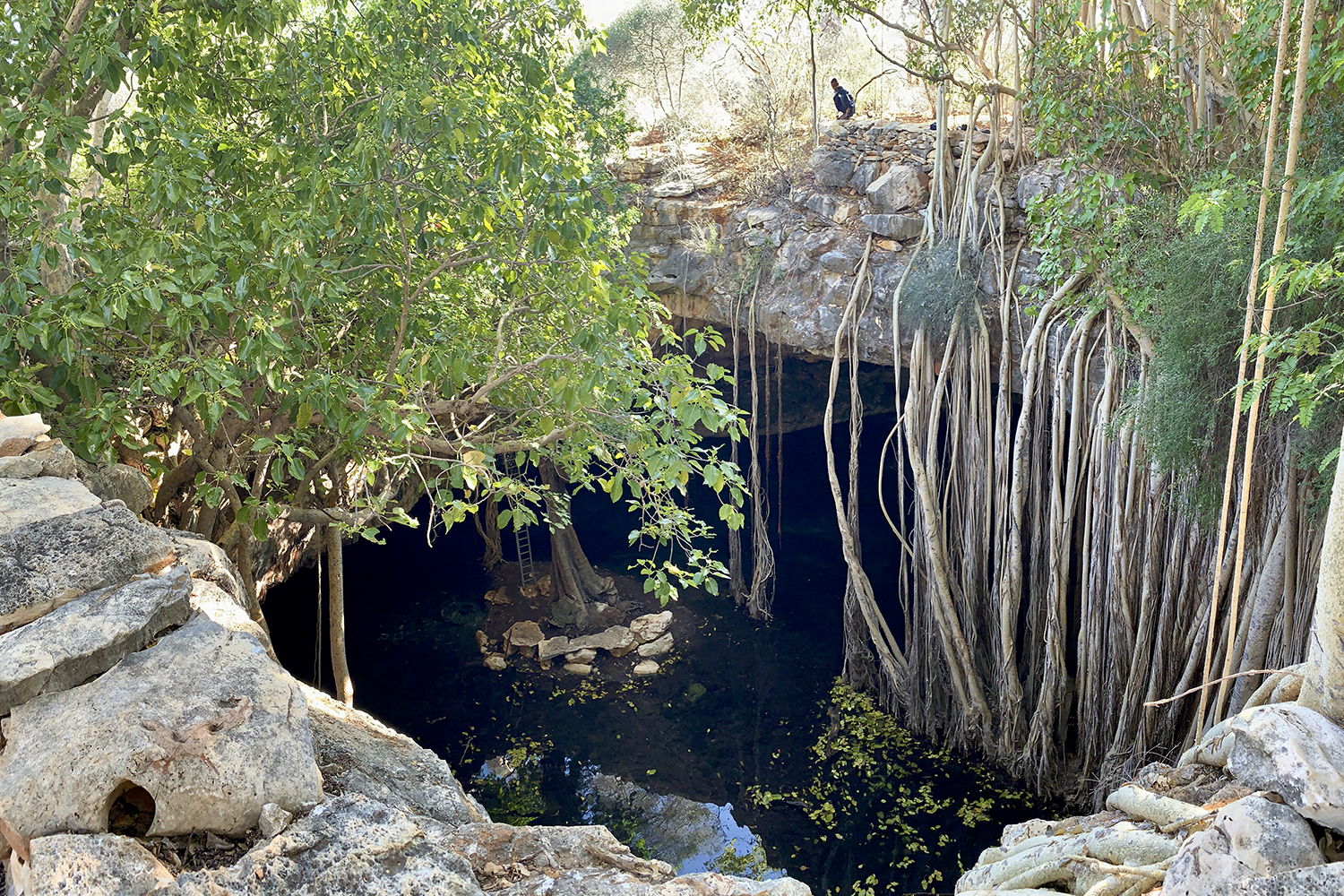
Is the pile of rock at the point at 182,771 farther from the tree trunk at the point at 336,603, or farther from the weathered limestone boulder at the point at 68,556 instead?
the tree trunk at the point at 336,603

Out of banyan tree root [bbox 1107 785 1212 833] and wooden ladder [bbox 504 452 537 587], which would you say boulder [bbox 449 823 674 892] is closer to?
banyan tree root [bbox 1107 785 1212 833]

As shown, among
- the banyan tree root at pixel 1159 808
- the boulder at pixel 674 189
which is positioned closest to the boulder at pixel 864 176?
the boulder at pixel 674 189

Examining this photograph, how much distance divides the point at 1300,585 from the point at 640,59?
7.47m

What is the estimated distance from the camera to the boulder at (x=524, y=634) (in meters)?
6.35

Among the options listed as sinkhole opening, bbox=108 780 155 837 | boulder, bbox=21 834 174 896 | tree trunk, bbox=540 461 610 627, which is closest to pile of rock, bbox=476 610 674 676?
tree trunk, bbox=540 461 610 627

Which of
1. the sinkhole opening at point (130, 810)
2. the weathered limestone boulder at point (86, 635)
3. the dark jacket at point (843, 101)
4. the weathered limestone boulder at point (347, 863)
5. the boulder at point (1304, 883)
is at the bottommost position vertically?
the boulder at point (1304, 883)

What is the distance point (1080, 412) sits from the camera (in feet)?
12.8

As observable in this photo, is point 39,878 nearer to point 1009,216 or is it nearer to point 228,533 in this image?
point 228,533

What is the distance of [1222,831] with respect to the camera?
1381 mm

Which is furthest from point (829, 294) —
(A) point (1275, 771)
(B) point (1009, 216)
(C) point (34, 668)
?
(C) point (34, 668)

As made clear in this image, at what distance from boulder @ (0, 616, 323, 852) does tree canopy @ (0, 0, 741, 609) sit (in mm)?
984

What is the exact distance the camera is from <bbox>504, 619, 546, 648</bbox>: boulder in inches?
250

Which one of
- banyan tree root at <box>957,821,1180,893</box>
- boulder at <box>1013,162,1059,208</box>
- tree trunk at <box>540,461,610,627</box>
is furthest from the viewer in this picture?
tree trunk at <box>540,461,610,627</box>

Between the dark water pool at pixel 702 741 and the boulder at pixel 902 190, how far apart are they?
3003 mm
